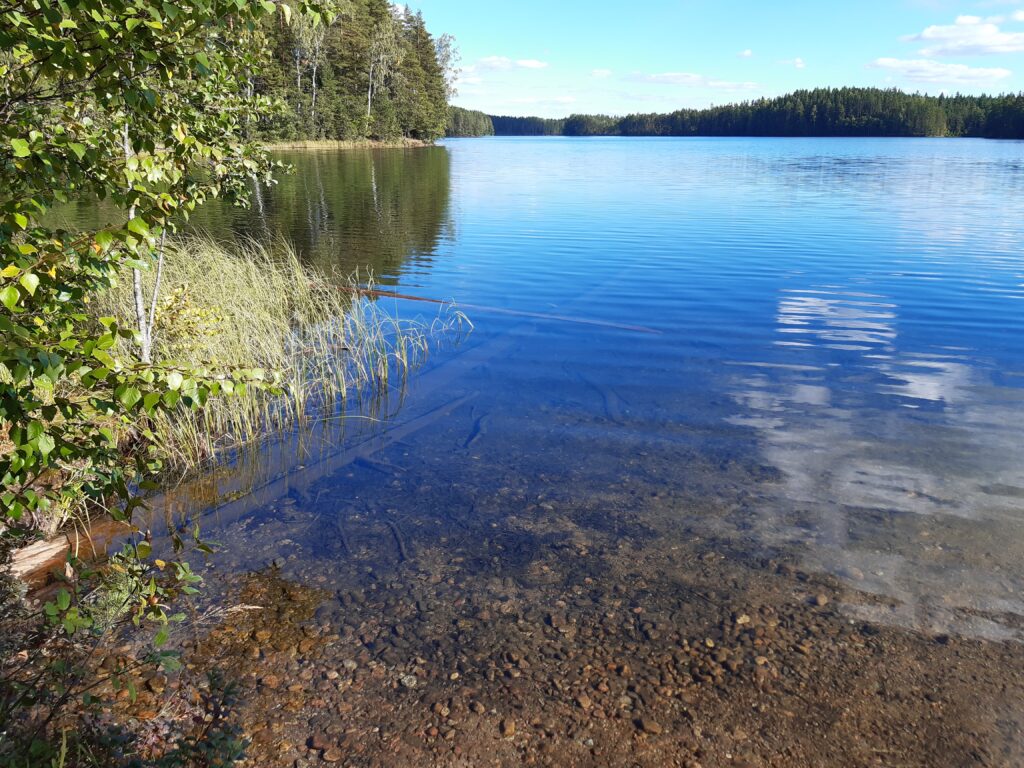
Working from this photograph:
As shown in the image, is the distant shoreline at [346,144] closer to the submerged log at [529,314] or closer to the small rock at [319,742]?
the submerged log at [529,314]

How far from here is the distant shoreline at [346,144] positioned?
270 feet

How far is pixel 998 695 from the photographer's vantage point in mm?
5332

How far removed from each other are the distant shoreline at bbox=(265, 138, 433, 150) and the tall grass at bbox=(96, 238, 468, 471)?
221 ft

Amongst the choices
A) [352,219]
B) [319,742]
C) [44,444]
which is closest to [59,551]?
[319,742]

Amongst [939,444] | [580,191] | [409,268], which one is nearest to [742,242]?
[409,268]

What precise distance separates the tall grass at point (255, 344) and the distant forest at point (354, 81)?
63.3m

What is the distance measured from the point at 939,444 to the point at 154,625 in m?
9.66

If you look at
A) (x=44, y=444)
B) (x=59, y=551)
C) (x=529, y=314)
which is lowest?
(x=59, y=551)

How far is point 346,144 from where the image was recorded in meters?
93.7

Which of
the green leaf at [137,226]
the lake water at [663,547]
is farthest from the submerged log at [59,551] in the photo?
the green leaf at [137,226]

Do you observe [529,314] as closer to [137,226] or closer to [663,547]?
[663,547]

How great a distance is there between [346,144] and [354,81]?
838 cm

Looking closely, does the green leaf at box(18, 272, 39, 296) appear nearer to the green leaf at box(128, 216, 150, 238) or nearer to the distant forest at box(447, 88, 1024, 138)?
the green leaf at box(128, 216, 150, 238)

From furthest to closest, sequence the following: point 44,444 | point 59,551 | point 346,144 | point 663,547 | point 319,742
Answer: point 346,144, point 663,547, point 59,551, point 319,742, point 44,444
